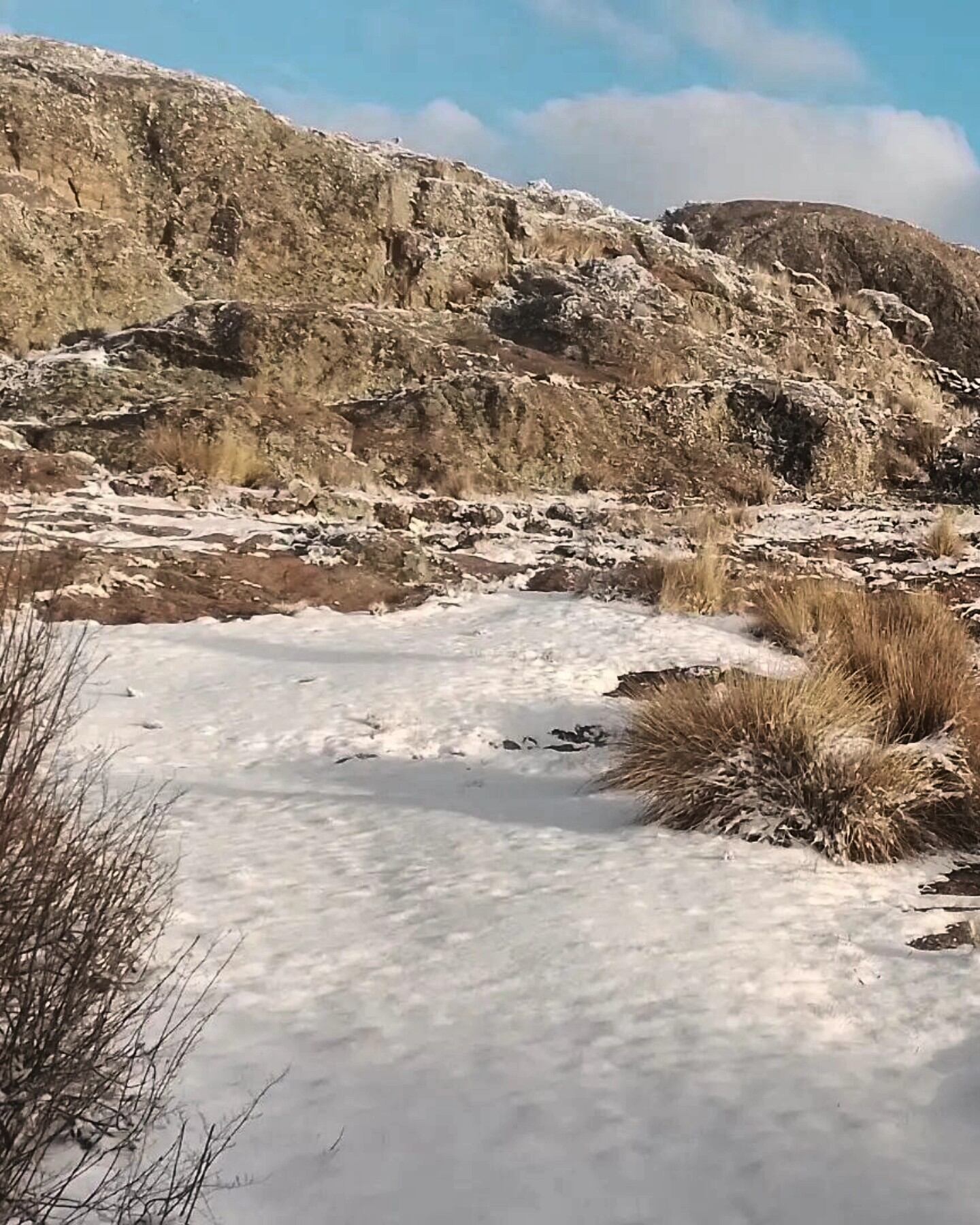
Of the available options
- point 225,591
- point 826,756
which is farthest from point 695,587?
point 826,756

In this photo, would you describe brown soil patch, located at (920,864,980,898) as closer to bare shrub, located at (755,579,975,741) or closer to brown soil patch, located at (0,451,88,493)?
bare shrub, located at (755,579,975,741)

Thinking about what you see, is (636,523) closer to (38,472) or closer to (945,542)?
(945,542)

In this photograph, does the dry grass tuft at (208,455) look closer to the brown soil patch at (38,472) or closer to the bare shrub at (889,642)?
the brown soil patch at (38,472)

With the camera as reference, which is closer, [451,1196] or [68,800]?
[451,1196]

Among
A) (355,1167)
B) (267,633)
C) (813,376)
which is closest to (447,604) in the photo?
(267,633)

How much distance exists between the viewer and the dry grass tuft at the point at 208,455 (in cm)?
1105

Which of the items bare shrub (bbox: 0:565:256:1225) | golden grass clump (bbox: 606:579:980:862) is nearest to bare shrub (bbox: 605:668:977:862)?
golden grass clump (bbox: 606:579:980:862)

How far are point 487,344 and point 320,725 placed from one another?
33.8 ft

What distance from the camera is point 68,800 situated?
3172 mm

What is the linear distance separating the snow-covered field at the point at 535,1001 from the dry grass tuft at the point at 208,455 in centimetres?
581

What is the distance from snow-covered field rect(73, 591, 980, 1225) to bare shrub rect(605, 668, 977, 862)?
152mm

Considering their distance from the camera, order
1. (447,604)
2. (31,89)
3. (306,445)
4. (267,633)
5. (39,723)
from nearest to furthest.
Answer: (39,723)
(267,633)
(447,604)
(306,445)
(31,89)

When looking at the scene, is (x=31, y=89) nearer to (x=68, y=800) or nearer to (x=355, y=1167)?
(x=68, y=800)

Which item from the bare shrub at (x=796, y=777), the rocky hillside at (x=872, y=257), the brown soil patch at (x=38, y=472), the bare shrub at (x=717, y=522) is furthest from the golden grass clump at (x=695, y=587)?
the rocky hillside at (x=872, y=257)
